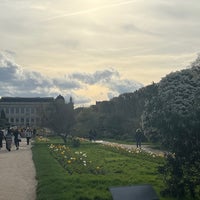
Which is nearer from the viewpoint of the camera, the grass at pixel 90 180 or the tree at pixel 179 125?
the tree at pixel 179 125

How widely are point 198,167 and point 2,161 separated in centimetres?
1443

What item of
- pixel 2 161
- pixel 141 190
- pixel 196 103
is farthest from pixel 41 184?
pixel 2 161

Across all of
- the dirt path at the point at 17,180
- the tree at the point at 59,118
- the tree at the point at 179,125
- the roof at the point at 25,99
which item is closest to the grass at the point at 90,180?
the dirt path at the point at 17,180

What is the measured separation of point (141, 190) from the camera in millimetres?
11484

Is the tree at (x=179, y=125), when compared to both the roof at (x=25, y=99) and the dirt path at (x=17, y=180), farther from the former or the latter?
the roof at (x=25, y=99)

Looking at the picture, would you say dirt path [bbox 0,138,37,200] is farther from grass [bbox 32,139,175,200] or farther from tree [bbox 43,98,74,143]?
tree [bbox 43,98,74,143]

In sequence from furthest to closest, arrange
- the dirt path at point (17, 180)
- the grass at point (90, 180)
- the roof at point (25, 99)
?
the roof at point (25, 99) < the dirt path at point (17, 180) < the grass at point (90, 180)

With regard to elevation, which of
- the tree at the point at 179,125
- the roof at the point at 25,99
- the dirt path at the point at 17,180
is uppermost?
the roof at the point at 25,99

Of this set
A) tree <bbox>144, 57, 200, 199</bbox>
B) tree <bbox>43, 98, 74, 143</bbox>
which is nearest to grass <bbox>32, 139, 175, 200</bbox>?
tree <bbox>144, 57, 200, 199</bbox>

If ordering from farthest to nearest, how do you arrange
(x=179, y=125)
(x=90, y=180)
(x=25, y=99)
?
(x=25, y=99) < (x=90, y=180) < (x=179, y=125)

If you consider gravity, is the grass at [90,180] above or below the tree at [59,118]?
below

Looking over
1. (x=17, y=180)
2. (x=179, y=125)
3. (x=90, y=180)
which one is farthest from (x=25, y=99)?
(x=179, y=125)

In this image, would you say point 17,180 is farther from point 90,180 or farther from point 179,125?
point 179,125

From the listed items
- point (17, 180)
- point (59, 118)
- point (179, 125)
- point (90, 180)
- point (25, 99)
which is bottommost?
point (17, 180)
